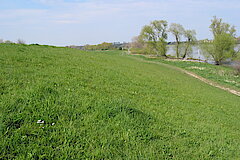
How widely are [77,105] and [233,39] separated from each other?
139ft

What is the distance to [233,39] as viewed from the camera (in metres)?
35.2

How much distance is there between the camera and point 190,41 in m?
43.3

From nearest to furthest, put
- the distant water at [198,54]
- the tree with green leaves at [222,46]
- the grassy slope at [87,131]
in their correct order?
the grassy slope at [87,131]
the tree with green leaves at [222,46]
the distant water at [198,54]

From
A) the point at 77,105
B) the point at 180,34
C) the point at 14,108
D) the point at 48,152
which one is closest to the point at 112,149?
the point at 48,152

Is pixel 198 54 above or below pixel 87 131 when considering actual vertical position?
above

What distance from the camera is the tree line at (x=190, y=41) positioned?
1388 inches

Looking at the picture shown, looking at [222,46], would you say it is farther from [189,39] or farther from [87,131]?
[87,131]

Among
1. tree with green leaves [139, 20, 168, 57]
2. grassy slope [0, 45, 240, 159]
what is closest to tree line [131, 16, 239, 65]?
tree with green leaves [139, 20, 168, 57]

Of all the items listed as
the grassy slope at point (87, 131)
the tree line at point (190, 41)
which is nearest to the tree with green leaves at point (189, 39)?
the tree line at point (190, 41)

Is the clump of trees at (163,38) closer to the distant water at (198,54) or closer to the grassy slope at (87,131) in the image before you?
the distant water at (198,54)

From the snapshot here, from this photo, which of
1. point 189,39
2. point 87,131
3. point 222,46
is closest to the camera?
point 87,131

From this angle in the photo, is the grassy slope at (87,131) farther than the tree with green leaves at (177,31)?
No

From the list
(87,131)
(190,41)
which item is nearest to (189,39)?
(190,41)

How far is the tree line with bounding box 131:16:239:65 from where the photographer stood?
116ft
